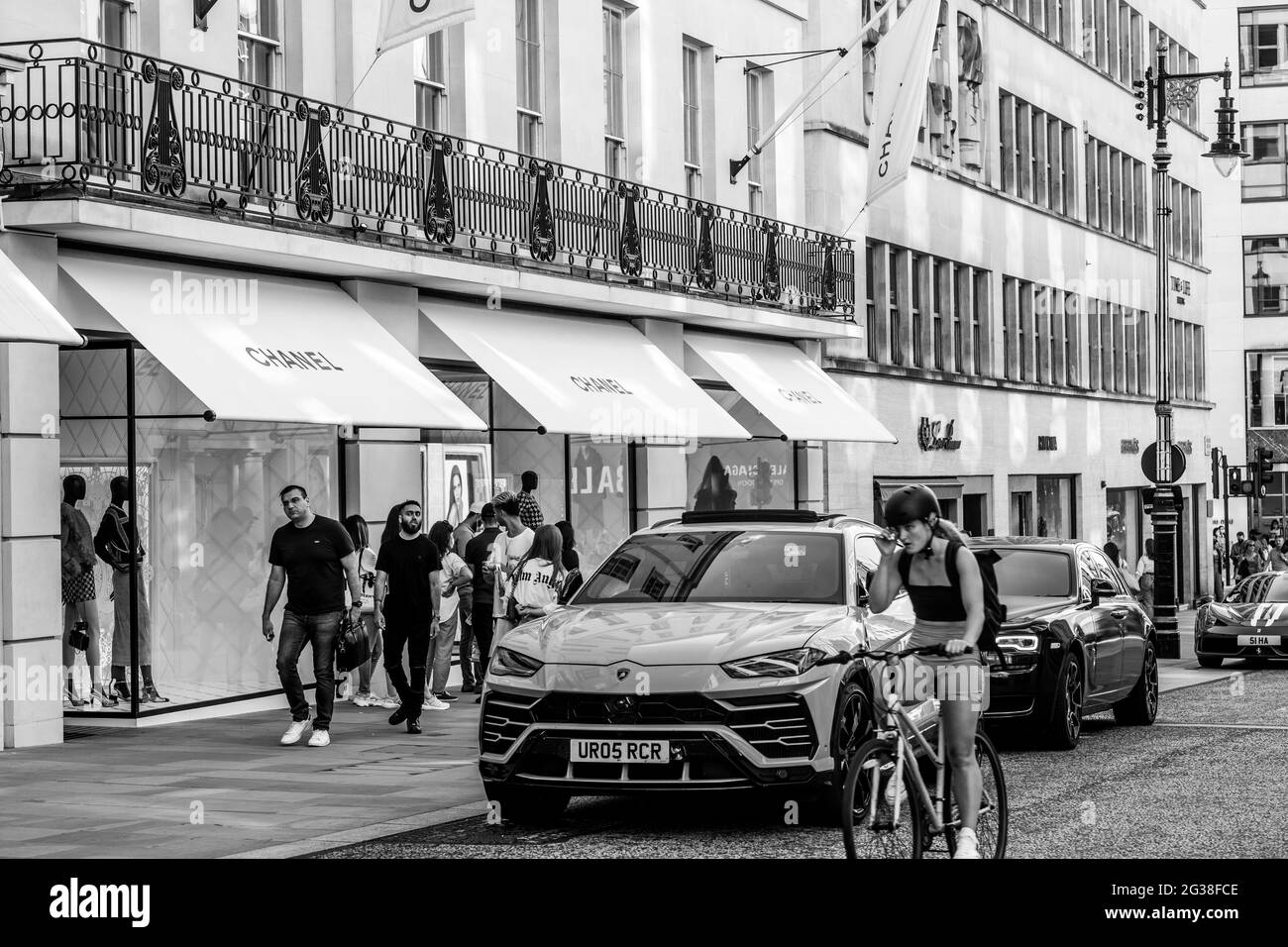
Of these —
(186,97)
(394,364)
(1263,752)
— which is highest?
(186,97)

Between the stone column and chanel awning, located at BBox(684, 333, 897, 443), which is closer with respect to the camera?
the stone column

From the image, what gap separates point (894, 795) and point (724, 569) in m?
3.69

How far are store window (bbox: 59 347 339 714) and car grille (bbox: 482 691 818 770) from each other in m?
7.71

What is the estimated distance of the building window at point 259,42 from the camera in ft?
63.1

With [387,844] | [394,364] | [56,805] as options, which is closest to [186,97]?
[394,364]

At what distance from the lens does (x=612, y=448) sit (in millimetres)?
26234

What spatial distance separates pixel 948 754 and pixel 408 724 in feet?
26.7

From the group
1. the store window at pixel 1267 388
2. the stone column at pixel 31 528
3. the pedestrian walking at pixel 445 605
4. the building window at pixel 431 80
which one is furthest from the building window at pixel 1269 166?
the stone column at pixel 31 528

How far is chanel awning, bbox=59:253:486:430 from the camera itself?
16.3 m

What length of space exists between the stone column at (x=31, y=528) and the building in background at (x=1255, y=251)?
215 feet

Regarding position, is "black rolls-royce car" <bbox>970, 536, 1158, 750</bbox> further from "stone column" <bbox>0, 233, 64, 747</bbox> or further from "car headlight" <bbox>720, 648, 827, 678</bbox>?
"stone column" <bbox>0, 233, 64, 747</bbox>

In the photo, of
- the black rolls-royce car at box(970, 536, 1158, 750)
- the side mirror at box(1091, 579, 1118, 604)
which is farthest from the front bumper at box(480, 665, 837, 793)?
the side mirror at box(1091, 579, 1118, 604)

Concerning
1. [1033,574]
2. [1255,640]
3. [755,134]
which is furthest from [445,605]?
[755,134]
